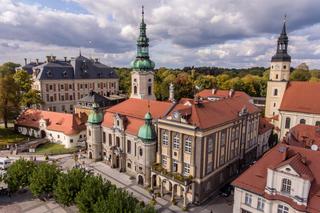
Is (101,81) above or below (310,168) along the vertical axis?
above

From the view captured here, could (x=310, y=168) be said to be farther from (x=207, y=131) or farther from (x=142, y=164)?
(x=142, y=164)

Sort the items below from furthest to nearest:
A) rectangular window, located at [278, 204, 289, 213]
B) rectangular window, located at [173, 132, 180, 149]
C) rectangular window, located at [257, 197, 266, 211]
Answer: rectangular window, located at [173, 132, 180, 149], rectangular window, located at [257, 197, 266, 211], rectangular window, located at [278, 204, 289, 213]

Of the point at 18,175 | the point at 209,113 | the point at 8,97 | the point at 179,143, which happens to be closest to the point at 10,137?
the point at 8,97

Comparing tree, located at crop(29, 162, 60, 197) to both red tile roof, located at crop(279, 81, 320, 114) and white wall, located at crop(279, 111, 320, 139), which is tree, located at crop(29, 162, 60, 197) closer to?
white wall, located at crop(279, 111, 320, 139)

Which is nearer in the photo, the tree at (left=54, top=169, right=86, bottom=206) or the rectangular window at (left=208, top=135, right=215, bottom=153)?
the tree at (left=54, top=169, right=86, bottom=206)

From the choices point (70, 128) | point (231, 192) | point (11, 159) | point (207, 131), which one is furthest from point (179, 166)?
point (11, 159)

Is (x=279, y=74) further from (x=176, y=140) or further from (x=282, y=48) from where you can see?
(x=176, y=140)

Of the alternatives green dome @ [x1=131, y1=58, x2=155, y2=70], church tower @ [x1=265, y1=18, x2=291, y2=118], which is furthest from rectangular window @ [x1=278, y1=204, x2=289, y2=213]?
church tower @ [x1=265, y1=18, x2=291, y2=118]

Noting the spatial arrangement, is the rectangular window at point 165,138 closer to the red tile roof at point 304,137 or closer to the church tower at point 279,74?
the red tile roof at point 304,137

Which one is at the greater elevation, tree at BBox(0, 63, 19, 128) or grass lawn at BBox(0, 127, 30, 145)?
tree at BBox(0, 63, 19, 128)
